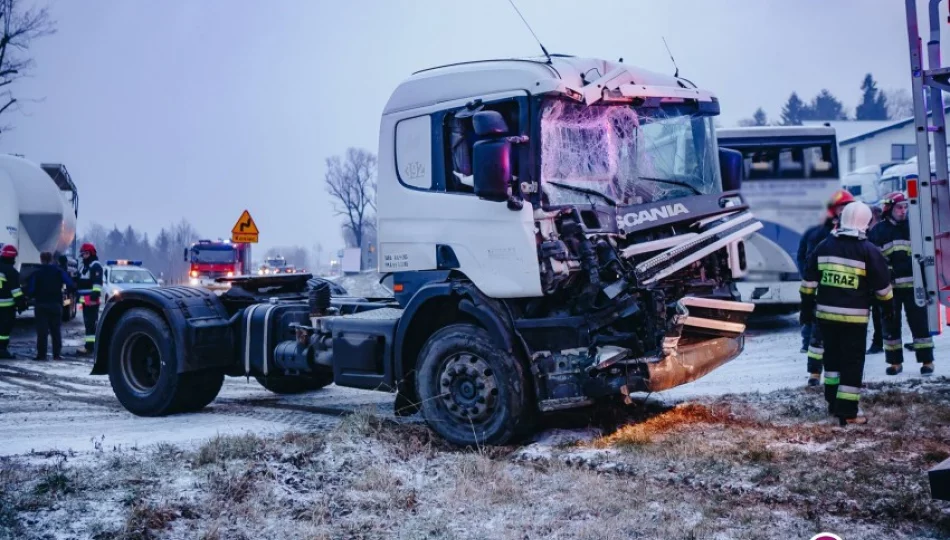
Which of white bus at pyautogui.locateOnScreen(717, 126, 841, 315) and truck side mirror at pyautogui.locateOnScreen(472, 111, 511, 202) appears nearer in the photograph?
truck side mirror at pyautogui.locateOnScreen(472, 111, 511, 202)

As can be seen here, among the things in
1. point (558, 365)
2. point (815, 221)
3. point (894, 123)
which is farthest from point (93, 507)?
point (894, 123)

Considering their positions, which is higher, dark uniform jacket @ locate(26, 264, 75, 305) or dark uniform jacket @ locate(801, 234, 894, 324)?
dark uniform jacket @ locate(26, 264, 75, 305)

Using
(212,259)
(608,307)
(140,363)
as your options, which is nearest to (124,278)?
(212,259)

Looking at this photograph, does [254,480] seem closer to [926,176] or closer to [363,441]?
[363,441]

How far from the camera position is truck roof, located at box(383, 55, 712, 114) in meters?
6.54

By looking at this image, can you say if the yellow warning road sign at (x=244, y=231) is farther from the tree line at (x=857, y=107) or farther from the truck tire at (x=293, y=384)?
the tree line at (x=857, y=107)

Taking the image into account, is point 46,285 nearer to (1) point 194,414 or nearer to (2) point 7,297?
(2) point 7,297

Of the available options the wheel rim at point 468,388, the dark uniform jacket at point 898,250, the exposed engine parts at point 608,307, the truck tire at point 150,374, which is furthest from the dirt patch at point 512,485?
the dark uniform jacket at point 898,250

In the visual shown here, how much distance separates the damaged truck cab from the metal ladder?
1.37 metres

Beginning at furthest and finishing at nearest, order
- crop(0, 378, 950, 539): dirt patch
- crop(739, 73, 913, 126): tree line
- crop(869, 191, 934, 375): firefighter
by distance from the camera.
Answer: crop(739, 73, 913, 126): tree line → crop(869, 191, 934, 375): firefighter → crop(0, 378, 950, 539): dirt patch

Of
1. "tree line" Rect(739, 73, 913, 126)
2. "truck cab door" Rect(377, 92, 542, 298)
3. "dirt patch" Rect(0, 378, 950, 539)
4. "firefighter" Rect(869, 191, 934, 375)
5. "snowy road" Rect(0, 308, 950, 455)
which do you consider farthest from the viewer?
"tree line" Rect(739, 73, 913, 126)

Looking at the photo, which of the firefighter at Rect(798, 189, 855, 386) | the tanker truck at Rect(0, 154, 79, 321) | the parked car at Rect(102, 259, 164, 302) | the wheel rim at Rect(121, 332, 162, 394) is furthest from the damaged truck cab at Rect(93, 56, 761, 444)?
the parked car at Rect(102, 259, 164, 302)

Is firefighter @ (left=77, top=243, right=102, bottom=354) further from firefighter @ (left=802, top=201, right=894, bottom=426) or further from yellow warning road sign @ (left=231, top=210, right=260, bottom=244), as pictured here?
firefighter @ (left=802, top=201, right=894, bottom=426)

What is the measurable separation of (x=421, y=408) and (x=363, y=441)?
1.81 ft
